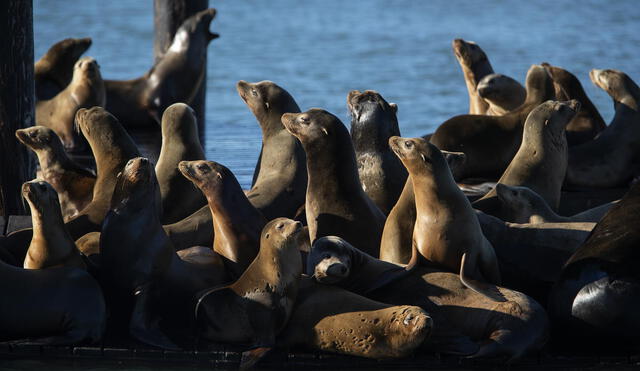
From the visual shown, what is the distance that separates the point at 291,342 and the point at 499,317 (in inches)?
34.8

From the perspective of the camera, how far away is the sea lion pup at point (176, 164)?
24.5 ft

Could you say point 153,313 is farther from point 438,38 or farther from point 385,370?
point 438,38

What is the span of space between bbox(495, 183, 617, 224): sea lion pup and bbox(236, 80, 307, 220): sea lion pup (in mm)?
1148

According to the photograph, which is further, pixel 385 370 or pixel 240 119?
pixel 240 119

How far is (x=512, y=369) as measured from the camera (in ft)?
17.5

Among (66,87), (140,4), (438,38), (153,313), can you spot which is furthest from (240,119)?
(140,4)

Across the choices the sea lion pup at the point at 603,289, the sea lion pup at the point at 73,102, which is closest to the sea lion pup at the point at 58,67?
the sea lion pup at the point at 73,102

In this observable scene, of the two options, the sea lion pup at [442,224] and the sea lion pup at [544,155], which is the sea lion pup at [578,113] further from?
the sea lion pup at [442,224]

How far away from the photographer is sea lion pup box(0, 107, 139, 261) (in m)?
6.83

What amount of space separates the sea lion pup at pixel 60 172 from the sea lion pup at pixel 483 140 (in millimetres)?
2372

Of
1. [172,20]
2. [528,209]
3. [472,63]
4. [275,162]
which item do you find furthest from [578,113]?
[172,20]

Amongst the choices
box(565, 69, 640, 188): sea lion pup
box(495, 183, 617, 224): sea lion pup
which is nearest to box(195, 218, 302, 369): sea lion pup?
box(495, 183, 617, 224): sea lion pup

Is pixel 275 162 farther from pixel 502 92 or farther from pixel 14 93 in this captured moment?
pixel 502 92

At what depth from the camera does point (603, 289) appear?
5.59m
